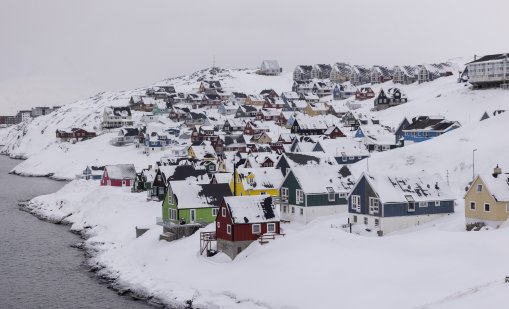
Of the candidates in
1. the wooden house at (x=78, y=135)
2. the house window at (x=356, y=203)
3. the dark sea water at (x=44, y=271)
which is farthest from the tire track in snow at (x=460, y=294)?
the wooden house at (x=78, y=135)

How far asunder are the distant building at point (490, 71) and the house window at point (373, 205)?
87.7 metres

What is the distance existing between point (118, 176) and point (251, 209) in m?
55.6

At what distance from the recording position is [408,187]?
6000cm

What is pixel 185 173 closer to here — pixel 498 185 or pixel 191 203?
pixel 191 203

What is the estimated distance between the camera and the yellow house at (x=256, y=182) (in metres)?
76.6

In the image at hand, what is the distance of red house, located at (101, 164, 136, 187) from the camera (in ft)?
360

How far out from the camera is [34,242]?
75.2 m

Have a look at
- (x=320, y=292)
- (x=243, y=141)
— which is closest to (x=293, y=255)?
(x=320, y=292)

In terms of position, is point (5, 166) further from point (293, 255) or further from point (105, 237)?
point (293, 255)

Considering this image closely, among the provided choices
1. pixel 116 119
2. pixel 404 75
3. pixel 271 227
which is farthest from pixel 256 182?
pixel 404 75

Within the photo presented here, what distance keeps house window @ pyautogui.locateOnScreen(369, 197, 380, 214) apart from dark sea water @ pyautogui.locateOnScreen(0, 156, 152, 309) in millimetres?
21883

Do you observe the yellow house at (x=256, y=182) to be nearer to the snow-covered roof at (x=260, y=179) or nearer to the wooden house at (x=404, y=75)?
the snow-covered roof at (x=260, y=179)

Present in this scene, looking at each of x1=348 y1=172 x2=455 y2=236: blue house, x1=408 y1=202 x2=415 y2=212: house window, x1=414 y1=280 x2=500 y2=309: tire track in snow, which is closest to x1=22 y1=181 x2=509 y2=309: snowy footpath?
x1=414 y1=280 x2=500 y2=309: tire track in snow

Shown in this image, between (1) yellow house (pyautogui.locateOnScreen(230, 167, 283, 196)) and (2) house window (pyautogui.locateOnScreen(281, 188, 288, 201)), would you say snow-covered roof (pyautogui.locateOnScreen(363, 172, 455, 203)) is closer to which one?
(2) house window (pyautogui.locateOnScreen(281, 188, 288, 201))
